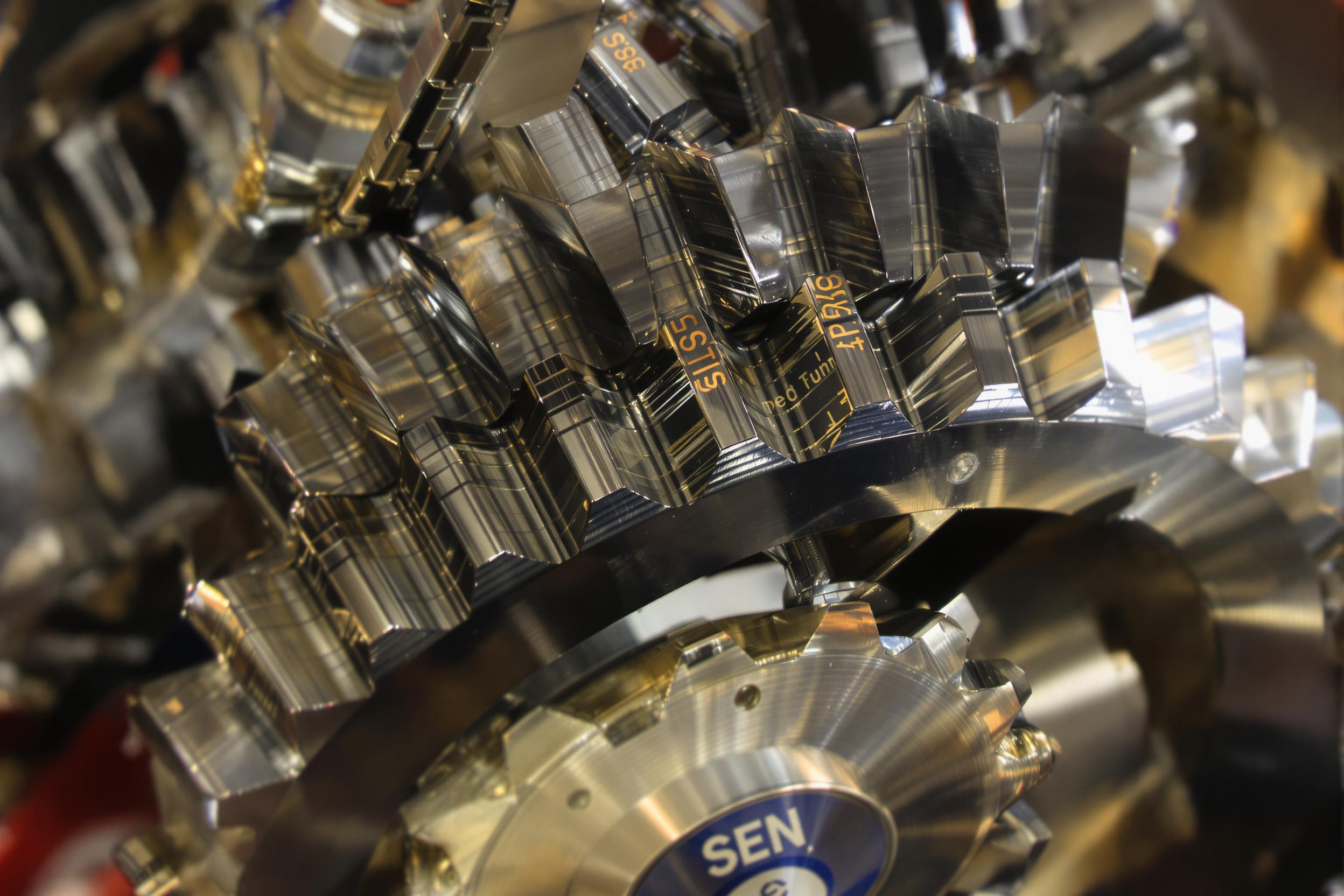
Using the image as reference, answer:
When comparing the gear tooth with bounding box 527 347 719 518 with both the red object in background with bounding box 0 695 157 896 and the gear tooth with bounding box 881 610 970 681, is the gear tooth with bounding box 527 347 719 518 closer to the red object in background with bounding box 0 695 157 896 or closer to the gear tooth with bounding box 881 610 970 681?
the gear tooth with bounding box 881 610 970 681

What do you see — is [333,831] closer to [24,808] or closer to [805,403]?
[805,403]

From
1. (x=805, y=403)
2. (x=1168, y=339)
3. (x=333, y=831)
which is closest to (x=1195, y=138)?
(x=1168, y=339)

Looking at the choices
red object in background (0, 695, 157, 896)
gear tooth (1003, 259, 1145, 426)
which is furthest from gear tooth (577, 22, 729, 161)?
red object in background (0, 695, 157, 896)

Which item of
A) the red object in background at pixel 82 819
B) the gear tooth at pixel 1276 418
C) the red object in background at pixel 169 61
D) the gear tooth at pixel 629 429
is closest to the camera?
the gear tooth at pixel 629 429

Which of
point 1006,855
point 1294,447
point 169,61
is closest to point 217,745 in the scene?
point 1006,855

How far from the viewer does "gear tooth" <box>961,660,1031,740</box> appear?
1.03 feet

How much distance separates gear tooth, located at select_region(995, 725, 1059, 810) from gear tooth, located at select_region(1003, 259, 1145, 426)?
10cm

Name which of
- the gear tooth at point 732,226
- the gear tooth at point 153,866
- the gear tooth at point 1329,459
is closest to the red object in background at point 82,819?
the gear tooth at point 153,866

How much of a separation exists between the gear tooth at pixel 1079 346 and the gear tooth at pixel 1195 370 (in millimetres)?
16

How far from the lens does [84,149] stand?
0.66m

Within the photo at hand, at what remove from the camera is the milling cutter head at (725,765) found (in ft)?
0.95

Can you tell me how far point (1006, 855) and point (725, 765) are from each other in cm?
13

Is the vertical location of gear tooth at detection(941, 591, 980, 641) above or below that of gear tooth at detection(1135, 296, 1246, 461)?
below

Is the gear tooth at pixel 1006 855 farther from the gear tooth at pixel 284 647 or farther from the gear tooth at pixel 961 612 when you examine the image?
the gear tooth at pixel 284 647
